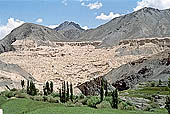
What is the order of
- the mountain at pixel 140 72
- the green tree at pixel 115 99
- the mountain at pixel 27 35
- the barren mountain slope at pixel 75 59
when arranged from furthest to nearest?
the mountain at pixel 27 35, the barren mountain slope at pixel 75 59, the mountain at pixel 140 72, the green tree at pixel 115 99

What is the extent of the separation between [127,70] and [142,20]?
9930 cm

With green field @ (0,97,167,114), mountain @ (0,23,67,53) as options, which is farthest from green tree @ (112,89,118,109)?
mountain @ (0,23,67,53)

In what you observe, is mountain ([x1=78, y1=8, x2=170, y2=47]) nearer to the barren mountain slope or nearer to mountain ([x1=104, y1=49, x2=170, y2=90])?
the barren mountain slope

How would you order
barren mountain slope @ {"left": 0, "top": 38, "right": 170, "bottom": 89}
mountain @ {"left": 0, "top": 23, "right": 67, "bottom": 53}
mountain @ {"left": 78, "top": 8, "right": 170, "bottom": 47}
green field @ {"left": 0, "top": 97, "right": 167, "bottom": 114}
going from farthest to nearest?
mountain @ {"left": 0, "top": 23, "right": 67, "bottom": 53} < mountain @ {"left": 78, "top": 8, "right": 170, "bottom": 47} < barren mountain slope @ {"left": 0, "top": 38, "right": 170, "bottom": 89} < green field @ {"left": 0, "top": 97, "right": 167, "bottom": 114}

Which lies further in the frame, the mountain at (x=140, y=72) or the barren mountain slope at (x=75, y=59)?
the barren mountain slope at (x=75, y=59)

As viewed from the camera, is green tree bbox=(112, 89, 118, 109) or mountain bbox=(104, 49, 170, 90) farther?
mountain bbox=(104, 49, 170, 90)

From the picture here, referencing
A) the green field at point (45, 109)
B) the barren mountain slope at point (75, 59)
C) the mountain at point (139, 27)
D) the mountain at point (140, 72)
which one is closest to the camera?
the green field at point (45, 109)

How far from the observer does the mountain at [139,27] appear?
158500 millimetres

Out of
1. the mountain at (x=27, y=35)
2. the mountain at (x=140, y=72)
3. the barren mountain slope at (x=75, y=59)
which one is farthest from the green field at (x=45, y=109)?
the mountain at (x=27, y=35)

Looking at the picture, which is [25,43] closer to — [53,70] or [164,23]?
[53,70]

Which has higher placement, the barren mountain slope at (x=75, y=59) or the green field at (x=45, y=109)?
the barren mountain slope at (x=75, y=59)

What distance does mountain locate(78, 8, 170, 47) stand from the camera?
6240 inches

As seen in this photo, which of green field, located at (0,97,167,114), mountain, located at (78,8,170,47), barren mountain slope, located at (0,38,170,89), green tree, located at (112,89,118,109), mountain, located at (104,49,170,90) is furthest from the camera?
mountain, located at (78,8,170,47)

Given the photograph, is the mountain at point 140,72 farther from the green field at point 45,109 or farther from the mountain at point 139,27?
the mountain at point 139,27
